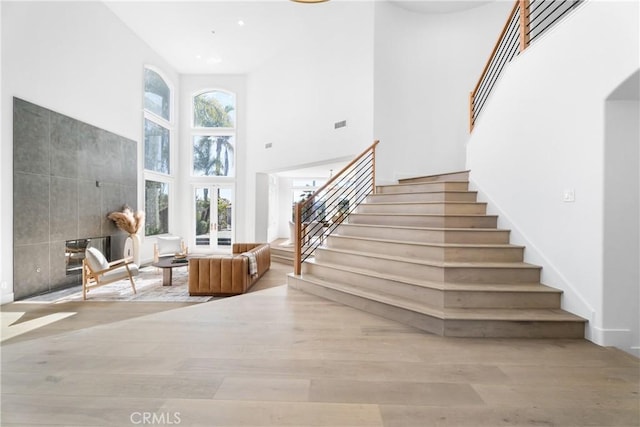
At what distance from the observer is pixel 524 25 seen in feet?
11.5

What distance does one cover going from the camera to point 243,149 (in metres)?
9.73

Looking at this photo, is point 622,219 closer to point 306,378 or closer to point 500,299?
point 500,299

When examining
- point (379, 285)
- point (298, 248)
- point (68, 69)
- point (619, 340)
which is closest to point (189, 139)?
point (68, 69)

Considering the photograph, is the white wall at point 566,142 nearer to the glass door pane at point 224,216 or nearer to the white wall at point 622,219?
the white wall at point 622,219

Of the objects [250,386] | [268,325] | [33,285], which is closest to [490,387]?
[250,386]

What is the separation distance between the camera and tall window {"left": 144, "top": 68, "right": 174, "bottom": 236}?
8.29 m

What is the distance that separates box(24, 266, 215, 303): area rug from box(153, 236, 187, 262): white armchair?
181 cm

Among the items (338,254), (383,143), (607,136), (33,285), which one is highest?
(383,143)

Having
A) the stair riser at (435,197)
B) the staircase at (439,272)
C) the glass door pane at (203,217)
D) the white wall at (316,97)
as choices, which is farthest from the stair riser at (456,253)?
the glass door pane at (203,217)

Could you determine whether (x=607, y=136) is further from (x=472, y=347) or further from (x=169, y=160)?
(x=169, y=160)

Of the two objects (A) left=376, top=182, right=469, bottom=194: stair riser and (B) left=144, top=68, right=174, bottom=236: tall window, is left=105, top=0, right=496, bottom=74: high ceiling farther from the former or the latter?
(A) left=376, top=182, right=469, bottom=194: stair riser

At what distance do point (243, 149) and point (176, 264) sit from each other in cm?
514

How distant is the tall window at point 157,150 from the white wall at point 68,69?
46 cm

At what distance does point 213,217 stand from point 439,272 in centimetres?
856
